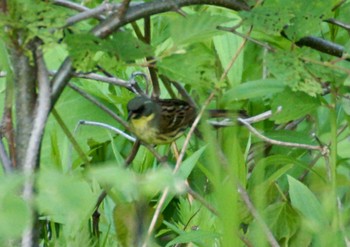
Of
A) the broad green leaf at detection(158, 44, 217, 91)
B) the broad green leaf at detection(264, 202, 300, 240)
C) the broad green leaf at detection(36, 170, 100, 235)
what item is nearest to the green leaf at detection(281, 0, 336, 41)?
the broad green leaf at detection(158, 44, 217, 91)

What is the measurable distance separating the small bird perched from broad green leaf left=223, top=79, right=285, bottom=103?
27 cm

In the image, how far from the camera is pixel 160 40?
122 inches

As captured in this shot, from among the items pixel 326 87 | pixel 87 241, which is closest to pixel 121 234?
pixel 87 241

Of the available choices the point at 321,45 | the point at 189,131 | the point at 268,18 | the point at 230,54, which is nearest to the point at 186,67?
the point at 268,18

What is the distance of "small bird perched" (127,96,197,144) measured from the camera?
287 cm

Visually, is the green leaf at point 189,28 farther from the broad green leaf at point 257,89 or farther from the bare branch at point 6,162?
the broad green leaf at point 257,89

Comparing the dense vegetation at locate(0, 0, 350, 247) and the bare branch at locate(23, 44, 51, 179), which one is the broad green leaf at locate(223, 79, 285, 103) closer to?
the dense vegetation at locate(0, 0, 350, 247)

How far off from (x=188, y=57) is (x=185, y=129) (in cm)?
135

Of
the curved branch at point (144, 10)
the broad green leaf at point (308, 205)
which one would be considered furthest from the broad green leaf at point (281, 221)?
the curved branch at point (144, 10)

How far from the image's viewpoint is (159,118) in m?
3.08

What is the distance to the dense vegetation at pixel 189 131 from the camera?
1.46 meters

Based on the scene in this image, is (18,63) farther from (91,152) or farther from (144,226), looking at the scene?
(91,152)

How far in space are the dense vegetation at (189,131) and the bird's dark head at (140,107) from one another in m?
0.06

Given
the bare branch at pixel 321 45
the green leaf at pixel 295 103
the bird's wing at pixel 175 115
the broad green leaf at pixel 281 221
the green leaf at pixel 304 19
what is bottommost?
the broad green leaf at pixel 281 221
